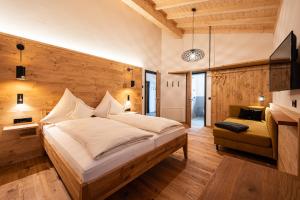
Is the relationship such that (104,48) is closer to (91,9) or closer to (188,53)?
(91,9)

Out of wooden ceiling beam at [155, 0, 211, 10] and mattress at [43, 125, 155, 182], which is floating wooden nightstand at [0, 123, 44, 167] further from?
wooden ceiling beam at [155, 0, 211, 10]

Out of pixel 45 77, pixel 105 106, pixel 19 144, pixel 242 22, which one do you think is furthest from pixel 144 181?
pixel 242 22

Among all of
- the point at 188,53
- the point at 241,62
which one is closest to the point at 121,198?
the point at 188,53

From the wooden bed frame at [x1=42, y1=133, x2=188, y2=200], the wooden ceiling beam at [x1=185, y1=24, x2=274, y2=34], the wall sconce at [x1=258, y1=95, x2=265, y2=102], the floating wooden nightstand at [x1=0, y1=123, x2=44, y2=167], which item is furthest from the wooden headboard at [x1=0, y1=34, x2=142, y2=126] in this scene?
the wall sconce at [x1=258, y1=95, x2=265, y2=102]

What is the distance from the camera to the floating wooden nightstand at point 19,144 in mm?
2229

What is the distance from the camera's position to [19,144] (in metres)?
2.39

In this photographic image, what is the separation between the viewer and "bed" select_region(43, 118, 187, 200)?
1.26 metres

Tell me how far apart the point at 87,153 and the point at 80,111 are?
1698mm

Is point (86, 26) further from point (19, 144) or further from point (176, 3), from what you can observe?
point (19, 144)

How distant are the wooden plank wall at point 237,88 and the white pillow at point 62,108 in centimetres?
A: 454

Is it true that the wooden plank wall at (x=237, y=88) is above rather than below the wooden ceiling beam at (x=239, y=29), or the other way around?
below

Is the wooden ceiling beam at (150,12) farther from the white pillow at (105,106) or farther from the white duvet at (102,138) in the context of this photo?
the white duvet at (102,138)

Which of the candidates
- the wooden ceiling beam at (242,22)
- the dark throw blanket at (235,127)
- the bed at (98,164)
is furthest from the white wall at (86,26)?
the dark throw blanket at (235,127)

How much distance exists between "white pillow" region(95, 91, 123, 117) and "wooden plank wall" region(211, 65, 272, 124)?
3.62 metres
